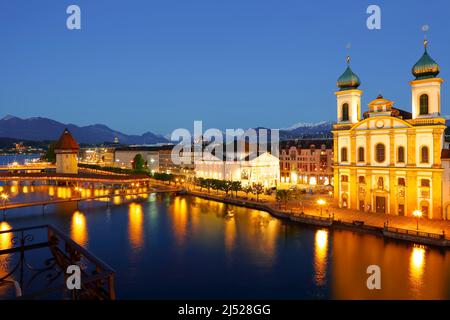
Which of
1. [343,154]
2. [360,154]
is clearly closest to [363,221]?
[360,154]

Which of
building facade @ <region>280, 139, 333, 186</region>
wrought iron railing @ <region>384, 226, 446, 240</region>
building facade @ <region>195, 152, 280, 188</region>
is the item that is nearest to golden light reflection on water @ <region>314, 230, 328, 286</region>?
wrought iron railing @ <region>384, 226, 446, 240</region>

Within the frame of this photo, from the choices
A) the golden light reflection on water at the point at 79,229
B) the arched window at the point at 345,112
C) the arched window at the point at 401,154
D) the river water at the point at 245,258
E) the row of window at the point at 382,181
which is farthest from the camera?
the arched window at the point at 345,112

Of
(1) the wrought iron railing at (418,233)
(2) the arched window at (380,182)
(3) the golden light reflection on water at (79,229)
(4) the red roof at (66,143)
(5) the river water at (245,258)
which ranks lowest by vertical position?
(5) the river water at (245,258)

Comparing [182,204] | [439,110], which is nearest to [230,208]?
[182,204]

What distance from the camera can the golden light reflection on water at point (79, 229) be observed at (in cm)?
3172

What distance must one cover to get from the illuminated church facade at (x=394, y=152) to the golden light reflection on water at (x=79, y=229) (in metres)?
26.9

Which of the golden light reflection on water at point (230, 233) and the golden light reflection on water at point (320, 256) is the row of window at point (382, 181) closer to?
the golden light reflection on water at point (320, 256)

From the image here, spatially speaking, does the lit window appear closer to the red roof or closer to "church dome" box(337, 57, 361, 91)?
"church dome" box(337, 57, 361, 91)

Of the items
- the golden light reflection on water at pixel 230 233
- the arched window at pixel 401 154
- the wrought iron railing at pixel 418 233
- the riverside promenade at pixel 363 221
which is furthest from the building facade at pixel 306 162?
the wrought iron railing at pixel 418 233

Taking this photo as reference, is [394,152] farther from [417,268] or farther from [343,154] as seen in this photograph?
[417,268]

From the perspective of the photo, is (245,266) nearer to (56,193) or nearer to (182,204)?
(182,204)

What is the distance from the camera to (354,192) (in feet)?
131

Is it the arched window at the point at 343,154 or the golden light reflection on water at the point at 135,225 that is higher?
the arched window at the point at 343,154
